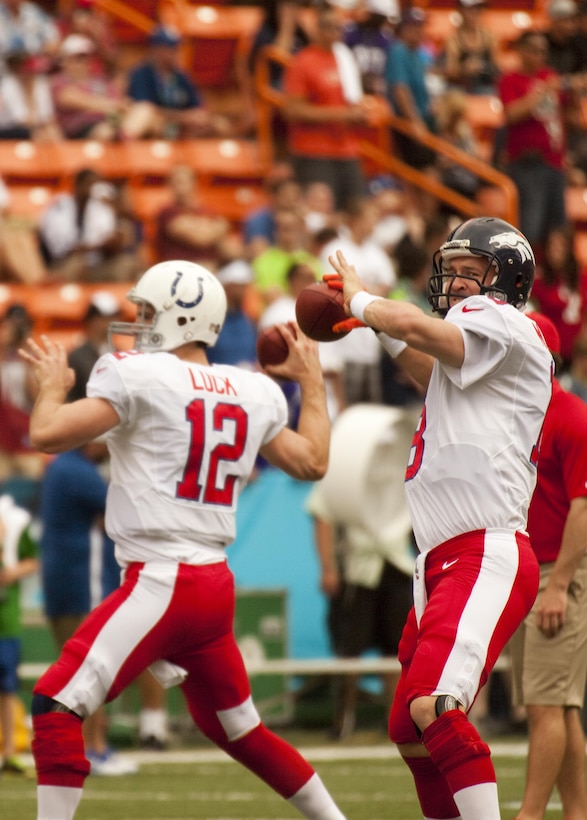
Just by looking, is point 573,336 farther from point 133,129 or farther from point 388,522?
point 133,129

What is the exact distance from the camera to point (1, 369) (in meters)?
9.49

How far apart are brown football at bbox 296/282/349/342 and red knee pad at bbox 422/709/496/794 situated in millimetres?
1231

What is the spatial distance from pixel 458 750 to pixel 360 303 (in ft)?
3.92

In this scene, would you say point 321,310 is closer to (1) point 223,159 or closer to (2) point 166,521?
(2) point 166,521

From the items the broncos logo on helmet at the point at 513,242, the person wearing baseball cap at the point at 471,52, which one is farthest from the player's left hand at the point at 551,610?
the person wearing baseball cap at the point at 471,52

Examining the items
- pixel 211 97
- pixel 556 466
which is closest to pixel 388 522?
pixel 556 466

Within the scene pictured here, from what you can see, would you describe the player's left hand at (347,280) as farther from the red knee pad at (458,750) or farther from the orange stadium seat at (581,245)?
the orange stadium seat at (581,245)

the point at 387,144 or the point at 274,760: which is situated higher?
the point at 274,760

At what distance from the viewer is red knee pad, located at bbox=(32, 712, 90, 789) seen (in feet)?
14.6

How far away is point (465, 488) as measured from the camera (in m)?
4.25

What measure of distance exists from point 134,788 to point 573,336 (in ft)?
16.2

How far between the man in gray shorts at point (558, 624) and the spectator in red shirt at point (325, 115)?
21.3 feet

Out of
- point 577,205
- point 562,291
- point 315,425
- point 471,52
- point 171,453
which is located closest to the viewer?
point 171,453

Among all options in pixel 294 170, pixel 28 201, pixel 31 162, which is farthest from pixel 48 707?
pixel 31 162
